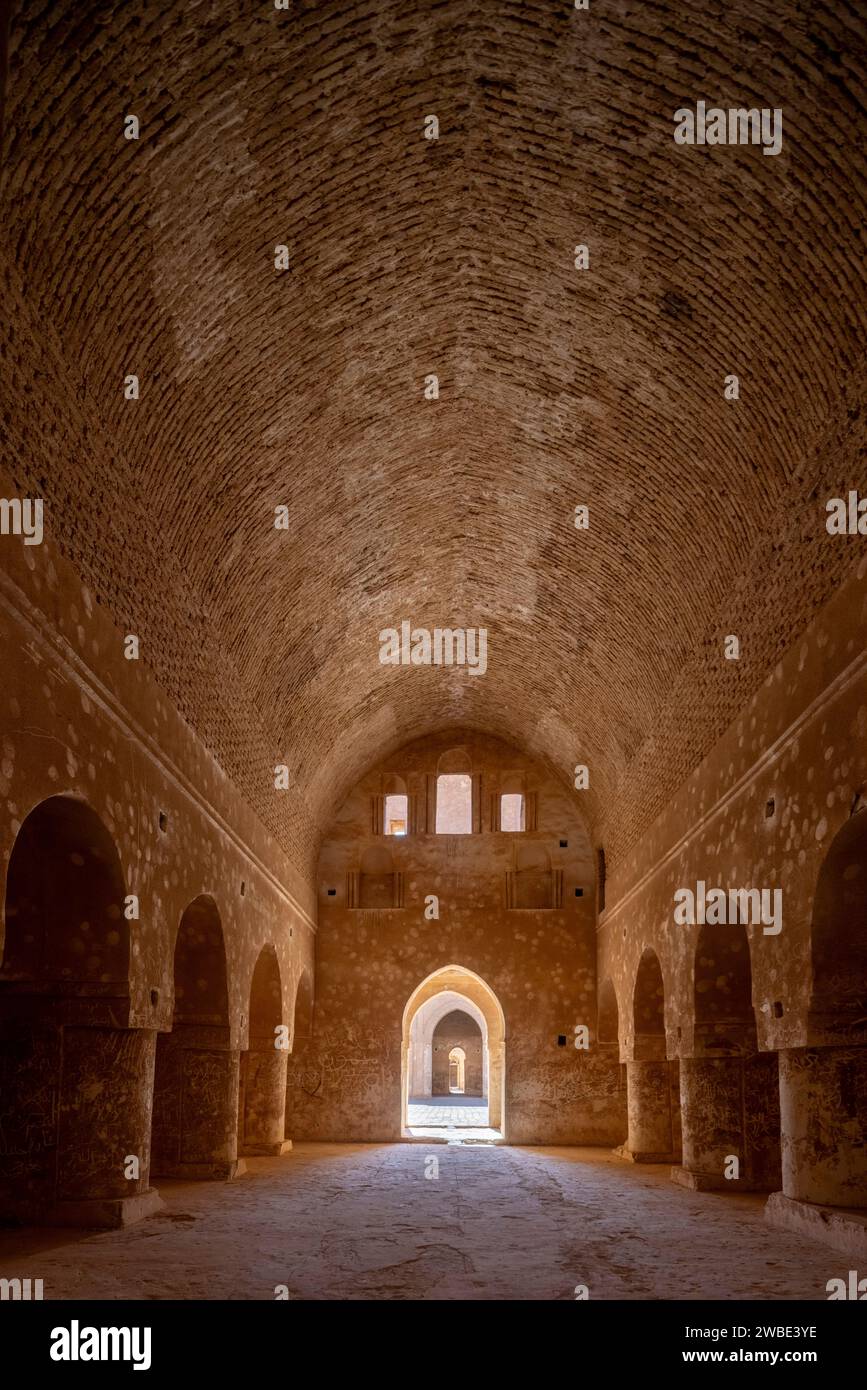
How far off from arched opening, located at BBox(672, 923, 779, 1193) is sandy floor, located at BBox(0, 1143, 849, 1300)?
0.52 meters

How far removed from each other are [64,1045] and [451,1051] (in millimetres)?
31559

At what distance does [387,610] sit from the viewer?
1467cm

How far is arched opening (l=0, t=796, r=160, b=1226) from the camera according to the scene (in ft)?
28.8

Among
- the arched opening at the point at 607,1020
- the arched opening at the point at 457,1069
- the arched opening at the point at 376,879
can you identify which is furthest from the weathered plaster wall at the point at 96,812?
the arched opening at the point at 457,1069

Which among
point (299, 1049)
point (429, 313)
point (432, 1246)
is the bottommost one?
point (432, 1246)

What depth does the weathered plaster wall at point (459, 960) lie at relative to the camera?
63.3ft

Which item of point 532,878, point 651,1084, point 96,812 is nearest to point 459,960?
point 532,878

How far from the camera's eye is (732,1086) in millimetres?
11812

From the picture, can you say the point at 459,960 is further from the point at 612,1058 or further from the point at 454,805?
the point at 454,805

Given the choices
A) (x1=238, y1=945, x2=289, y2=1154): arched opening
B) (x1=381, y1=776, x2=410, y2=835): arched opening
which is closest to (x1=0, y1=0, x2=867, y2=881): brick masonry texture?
(x1=238, y1=945, x2=289, y2=1154): arched opening

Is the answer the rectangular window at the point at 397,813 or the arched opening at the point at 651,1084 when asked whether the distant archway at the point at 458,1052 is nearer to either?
the rectangular window at the point at 397,813

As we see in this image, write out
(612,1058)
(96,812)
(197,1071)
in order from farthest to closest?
1. (612,1058)
2. (197,1071)
3. (96,812)

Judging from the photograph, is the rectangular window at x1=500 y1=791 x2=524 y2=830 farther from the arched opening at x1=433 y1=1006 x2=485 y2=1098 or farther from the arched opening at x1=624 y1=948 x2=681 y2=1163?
the arched opening at x1=433 y1=1006 x2=485 y2=1098

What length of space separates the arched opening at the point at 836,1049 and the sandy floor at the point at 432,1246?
517 mm
